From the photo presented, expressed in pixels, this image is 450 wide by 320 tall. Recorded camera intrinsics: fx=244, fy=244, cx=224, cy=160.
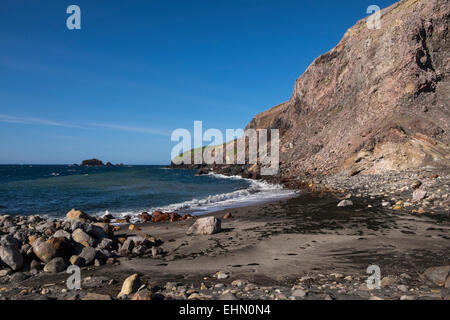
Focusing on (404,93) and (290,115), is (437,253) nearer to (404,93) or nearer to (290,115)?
(404,93)

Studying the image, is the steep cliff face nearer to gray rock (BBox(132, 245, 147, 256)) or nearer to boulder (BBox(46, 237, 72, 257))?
gray rock (BBox(132, 245, 147, 256))

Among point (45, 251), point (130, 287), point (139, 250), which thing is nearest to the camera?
point (130, 287)

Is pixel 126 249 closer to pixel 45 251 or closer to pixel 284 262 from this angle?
pixel 45 251

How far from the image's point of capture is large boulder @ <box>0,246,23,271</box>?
7117 mm

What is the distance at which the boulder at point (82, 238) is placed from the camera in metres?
8.60

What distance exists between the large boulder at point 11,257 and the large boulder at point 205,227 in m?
5.79

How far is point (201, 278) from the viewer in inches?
246

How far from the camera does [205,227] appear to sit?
431 inches

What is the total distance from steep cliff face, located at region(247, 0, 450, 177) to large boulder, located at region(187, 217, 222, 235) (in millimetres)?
20138

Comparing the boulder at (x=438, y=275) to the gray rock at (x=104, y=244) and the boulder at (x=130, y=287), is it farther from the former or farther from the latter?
the gray rock at (x=104, y=244)

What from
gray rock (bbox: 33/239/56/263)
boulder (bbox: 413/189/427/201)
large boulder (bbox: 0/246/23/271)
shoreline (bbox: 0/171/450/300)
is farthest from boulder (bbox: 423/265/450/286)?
large boulder (bbox: 0/246/23/271)

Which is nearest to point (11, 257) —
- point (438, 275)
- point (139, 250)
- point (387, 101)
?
point (139, 250)

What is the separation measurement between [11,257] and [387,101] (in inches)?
1381

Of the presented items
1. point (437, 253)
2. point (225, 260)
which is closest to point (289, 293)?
point (225, 260)
